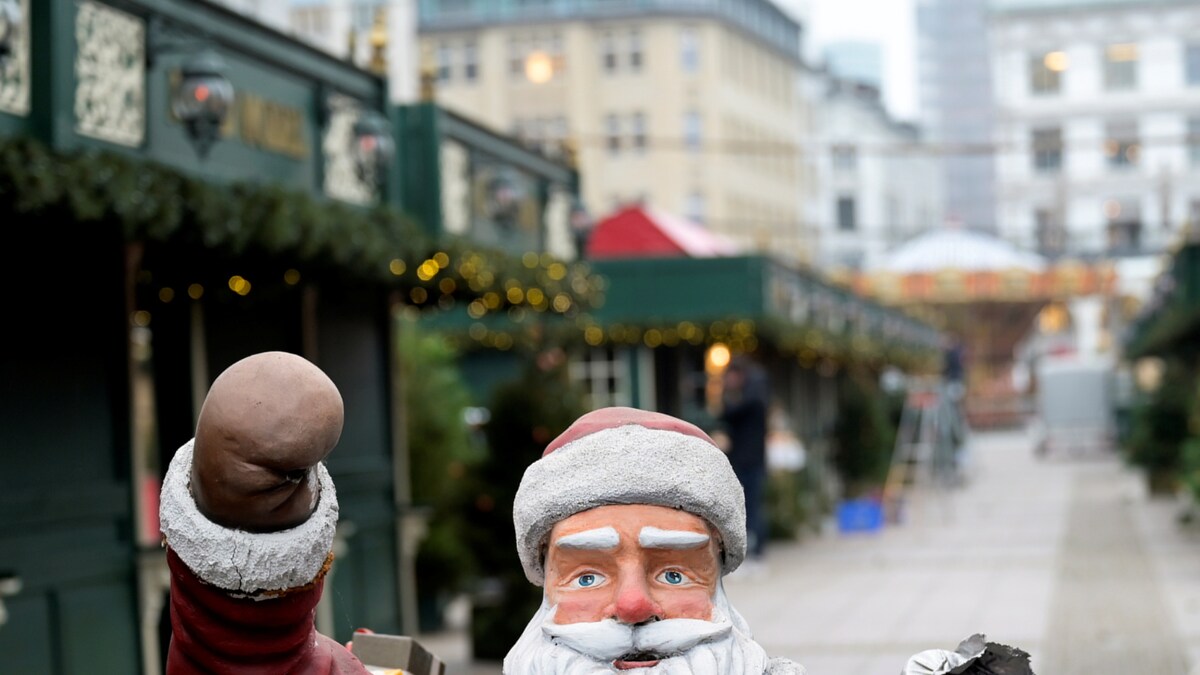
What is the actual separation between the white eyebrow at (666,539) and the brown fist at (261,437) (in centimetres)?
64

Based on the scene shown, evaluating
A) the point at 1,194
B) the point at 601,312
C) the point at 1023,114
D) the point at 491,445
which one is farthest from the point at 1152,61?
the point at 1,194

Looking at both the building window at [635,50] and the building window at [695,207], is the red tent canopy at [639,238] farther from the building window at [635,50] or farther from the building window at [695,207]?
the building window at [635,50]

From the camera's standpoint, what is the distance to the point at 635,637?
3.34 meters

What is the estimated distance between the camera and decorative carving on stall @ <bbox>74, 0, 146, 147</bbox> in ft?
25.4

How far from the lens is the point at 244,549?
3.02m

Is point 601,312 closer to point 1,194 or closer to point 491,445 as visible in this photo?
point 491,445

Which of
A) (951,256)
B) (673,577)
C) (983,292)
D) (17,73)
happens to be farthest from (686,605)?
(983,292)

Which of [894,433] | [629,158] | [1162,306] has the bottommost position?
[894,433]

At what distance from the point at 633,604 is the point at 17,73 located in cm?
483

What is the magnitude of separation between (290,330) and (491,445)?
137 centimetres

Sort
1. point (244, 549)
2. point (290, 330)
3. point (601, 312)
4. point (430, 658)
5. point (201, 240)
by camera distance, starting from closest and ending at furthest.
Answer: point (244, 549) < point (430, 658) < point (201, 240) < point (290, 330) < point (601, 312)

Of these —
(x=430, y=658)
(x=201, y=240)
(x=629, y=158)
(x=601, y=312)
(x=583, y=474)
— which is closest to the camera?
(x=583, y=474)

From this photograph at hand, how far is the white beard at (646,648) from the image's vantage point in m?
3.34

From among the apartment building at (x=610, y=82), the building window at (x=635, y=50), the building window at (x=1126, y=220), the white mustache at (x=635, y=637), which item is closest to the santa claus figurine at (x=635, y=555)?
the white mustache at (x=635, y=637)
